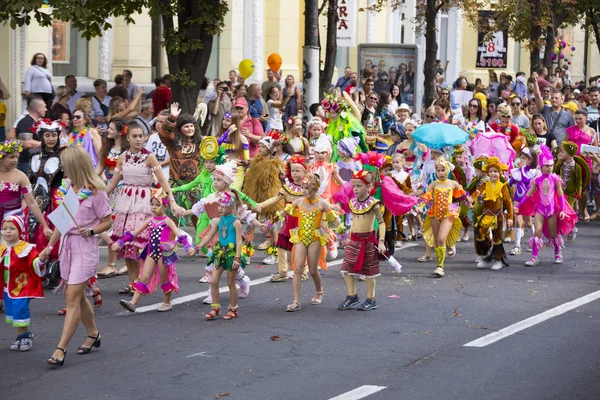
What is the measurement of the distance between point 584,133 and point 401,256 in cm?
562

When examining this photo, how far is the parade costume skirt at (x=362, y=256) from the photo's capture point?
1270 cm

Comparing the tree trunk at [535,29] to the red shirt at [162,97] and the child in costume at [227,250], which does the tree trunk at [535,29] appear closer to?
the red shirt at [162,97]

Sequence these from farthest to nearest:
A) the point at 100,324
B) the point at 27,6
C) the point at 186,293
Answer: the point at 27,6 → the point at 186,293 → the point at 100,324

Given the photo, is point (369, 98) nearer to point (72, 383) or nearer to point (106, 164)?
point (106, 164)

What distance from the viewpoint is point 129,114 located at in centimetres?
2019

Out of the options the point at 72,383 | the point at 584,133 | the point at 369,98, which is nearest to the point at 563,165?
the point at 584,133

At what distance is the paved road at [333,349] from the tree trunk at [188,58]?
21.5ft

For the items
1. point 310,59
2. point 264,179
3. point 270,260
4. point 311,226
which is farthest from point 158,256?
point 310,59

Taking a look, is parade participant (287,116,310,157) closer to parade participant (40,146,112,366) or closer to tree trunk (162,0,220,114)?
tree trunk (162,0,220,114)

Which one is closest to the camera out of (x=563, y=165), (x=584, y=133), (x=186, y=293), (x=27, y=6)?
(x=186, y=293)

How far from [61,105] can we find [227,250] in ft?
30.3

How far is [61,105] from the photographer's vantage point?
67.5 ft

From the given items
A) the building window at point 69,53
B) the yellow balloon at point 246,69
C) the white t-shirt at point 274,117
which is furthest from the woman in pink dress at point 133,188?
the building window at point 69,53

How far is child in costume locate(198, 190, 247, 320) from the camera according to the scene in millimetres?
12039
